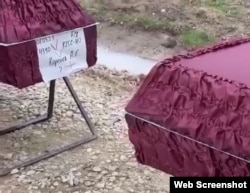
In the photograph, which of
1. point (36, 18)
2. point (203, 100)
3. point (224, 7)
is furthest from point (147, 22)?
point (203, 100)

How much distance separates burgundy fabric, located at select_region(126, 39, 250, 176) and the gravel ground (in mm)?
1501

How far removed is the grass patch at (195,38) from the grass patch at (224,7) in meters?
0.67

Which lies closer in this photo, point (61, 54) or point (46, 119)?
point (61, 54)

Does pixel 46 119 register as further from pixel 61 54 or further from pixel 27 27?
pixel 27 27

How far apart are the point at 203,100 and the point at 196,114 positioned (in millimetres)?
53

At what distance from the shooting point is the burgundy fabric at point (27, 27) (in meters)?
3.66

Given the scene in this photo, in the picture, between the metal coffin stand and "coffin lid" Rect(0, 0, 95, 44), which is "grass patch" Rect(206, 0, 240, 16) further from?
"coffin lid" Rect(0, 0, 95, 44)

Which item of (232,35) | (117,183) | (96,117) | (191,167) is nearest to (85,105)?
(96,117)

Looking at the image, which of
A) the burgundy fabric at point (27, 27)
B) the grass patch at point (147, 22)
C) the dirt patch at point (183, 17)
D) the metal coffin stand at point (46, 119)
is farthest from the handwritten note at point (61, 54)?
the grass patch at point (147, 22)

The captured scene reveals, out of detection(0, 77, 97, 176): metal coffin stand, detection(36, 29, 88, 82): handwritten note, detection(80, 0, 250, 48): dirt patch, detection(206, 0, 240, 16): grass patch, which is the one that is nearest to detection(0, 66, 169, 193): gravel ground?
detection(0, 77, 97, 176): metal coffin stand

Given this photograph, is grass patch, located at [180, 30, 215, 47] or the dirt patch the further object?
the dirt patch

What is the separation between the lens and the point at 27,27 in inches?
147

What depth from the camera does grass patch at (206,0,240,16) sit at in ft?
23.6

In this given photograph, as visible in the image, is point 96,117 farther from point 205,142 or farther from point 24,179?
point 205,142
